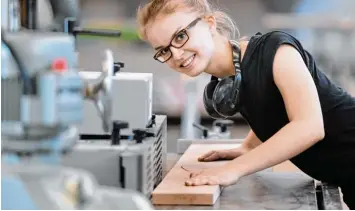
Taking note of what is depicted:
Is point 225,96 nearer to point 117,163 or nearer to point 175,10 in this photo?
point 175,10

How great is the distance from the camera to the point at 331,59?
485 cm

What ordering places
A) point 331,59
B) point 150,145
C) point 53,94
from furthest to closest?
point 331,59 < point 150,145 < point 53,94

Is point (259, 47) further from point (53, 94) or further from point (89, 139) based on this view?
point (53, 94)

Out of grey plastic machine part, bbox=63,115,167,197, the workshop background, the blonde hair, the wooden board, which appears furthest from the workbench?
the workshop background

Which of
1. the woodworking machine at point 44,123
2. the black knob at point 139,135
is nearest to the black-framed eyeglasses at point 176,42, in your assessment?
the black knob at point 139,135

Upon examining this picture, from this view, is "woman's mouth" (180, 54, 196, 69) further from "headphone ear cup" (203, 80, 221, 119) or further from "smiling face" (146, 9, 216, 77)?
"headphone ear cup" (203, 80, 221, 119)

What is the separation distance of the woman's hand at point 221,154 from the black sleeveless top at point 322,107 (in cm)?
14

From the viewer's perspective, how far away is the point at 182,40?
1782mm

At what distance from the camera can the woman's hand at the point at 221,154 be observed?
6.59 ft

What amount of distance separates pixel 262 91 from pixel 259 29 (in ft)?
10.6

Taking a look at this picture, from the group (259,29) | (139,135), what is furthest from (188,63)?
(259,29)

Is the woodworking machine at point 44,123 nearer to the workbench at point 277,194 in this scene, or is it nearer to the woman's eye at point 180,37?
the workbench at point 277,194

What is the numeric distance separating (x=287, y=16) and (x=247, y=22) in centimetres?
28

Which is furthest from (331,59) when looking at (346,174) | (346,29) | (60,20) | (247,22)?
(60,20)
